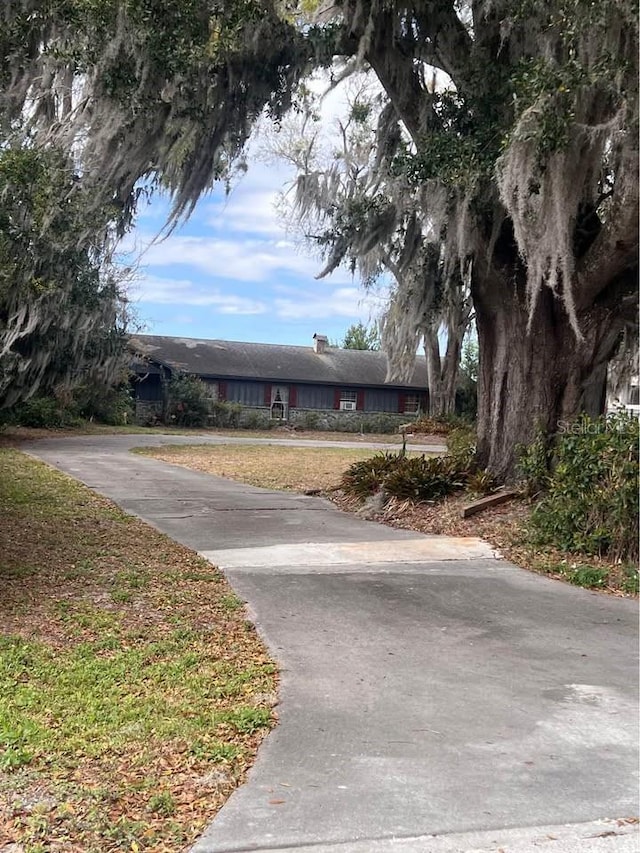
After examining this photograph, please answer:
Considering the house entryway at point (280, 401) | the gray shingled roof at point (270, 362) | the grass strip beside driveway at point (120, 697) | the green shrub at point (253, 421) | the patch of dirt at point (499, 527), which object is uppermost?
the gray shingled roof at point (270, 362)

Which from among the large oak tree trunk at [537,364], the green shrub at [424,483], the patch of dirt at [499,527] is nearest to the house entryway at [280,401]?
the patch of dirt at [499,527]

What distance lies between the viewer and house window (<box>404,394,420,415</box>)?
4059 cm

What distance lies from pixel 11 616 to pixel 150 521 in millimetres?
4186

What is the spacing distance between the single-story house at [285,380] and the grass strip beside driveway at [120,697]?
2967 cm

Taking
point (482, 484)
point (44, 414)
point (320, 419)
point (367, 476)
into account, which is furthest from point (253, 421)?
point (482, 484)

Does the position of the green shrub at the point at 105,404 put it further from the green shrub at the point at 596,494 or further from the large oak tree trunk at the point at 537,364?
the green shrub at the point at 596,494

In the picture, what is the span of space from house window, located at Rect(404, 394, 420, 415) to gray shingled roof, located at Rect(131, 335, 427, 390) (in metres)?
0.66

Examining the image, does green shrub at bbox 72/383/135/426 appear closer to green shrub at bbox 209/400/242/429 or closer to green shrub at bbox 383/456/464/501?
green shrub at bbox 209/400/242/429

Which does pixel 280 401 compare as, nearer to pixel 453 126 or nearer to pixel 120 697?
pixel 453 126

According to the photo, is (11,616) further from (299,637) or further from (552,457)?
(552,457)

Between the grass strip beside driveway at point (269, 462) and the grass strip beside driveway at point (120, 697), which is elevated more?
the grass strip beside driveway at point (269, 462)

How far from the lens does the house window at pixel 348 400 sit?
3962 cm

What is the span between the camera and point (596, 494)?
7359mm

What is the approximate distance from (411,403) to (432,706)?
37.1 m
